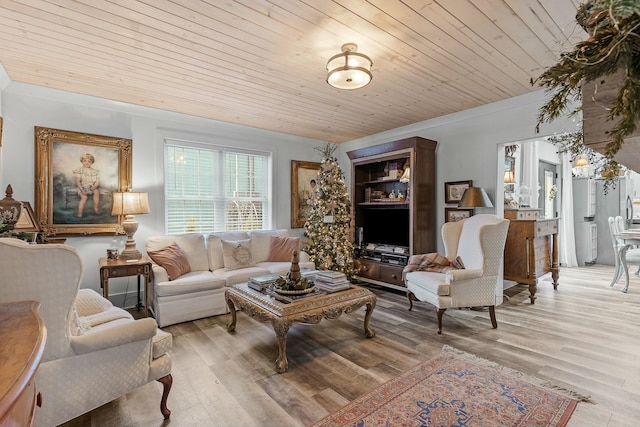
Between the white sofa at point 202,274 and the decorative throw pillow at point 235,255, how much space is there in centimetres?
6

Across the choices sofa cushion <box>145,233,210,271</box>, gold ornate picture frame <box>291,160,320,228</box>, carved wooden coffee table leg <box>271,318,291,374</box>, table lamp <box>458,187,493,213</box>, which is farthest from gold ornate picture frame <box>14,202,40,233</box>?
table lamp <box>458,187,493,213</box>

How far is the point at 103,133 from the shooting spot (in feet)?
12.8

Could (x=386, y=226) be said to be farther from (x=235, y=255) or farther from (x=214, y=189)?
(x=214, y=189)

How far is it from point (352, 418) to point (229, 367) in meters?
1.13

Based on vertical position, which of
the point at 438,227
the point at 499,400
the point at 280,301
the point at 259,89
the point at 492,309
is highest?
the point at 259,89

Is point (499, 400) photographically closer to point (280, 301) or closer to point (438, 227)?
point (280, 301)

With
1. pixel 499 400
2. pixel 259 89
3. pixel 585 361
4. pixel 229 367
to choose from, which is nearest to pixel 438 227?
pixel 585 361

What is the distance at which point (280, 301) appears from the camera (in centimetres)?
267

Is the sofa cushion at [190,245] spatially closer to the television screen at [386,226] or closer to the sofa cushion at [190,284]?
the sofa cushion at [190,284]

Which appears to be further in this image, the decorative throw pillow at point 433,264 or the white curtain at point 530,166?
the white curtain at point 530,166

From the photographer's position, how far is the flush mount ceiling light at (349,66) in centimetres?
255

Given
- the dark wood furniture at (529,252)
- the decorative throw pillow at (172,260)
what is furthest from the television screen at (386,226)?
the decorative throw pillow at (172,260)

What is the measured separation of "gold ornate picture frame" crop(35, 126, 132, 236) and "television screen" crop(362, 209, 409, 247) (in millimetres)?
3704

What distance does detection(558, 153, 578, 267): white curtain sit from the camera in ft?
21.1
